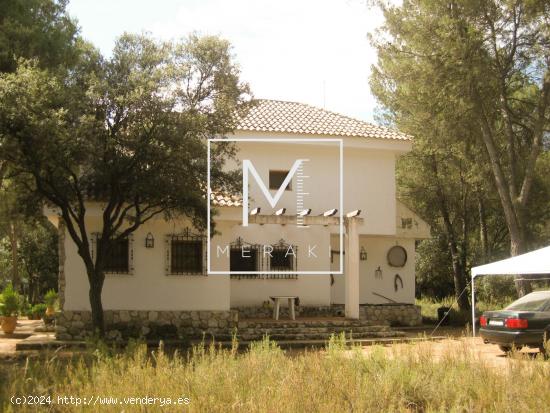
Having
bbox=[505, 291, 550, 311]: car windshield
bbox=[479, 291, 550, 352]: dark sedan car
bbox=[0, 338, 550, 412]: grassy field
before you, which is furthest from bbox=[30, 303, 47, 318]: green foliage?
bbox=[0, 338, 550, 412]: grassy field

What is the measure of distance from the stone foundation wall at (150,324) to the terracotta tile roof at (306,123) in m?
6.52

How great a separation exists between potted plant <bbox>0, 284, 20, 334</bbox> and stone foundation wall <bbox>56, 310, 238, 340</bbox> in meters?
2.81

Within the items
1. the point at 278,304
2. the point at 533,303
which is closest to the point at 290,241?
the point at 278,304

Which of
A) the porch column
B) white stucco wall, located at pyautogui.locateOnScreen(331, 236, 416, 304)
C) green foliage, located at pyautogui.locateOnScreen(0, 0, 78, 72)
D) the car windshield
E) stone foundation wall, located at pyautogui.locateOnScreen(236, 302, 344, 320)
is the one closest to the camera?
the car windshield

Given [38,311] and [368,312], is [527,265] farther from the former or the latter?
[38,311]

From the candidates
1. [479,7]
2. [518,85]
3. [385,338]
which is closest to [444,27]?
[479,7]

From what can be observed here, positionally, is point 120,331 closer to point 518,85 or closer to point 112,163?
point 112,163

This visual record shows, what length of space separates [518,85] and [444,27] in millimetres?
4937

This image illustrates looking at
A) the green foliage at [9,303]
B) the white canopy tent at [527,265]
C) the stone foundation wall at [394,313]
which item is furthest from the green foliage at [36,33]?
the stone foundation wall at [394,313]

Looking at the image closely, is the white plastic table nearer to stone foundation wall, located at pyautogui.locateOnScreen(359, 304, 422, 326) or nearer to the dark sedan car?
stone foundation wall, located at pyautogui.locateOnScreen(359, 304, 422, 326)

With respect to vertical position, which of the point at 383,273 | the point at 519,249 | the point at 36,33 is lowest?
the point at 383,273

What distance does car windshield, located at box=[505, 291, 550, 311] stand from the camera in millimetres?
14680

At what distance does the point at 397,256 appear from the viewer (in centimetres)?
2436

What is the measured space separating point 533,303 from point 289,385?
9.45 m
